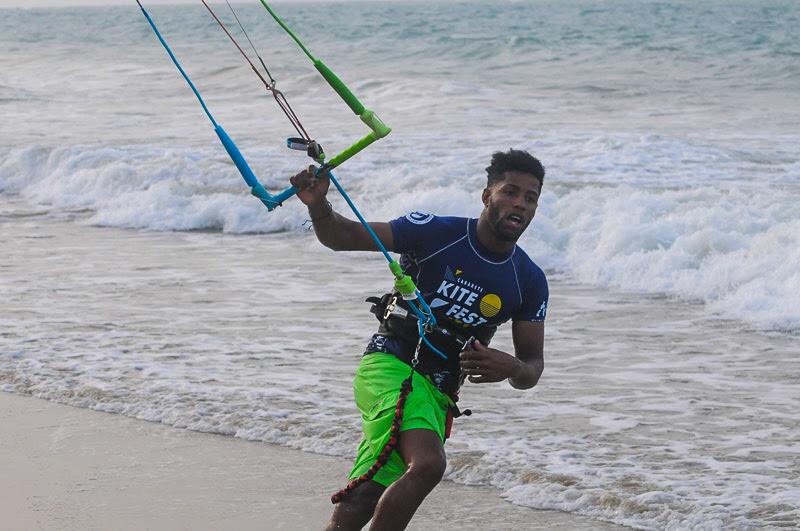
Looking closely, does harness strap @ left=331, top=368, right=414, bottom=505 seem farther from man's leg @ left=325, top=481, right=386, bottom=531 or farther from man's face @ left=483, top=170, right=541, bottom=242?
man's face @ left=483, top=170, right=541, bottom=242

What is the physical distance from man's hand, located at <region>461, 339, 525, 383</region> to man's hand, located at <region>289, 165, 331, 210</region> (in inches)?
23.9

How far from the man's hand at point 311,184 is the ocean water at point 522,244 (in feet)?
6.33

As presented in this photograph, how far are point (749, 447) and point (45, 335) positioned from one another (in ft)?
13.9

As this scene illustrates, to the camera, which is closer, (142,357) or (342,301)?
(142,357)

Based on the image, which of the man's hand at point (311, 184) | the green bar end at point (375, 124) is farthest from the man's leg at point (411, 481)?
the green bar end at point (375, 124)

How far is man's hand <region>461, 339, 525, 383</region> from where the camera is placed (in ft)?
11.9

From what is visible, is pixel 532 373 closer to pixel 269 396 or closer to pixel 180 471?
pixel 180 471

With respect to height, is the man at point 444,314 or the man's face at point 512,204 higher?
the man's face at point 512,204

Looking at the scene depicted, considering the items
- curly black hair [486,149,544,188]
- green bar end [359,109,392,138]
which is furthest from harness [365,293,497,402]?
green bar end [359,109,392,138]

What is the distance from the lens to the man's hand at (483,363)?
11.9ft

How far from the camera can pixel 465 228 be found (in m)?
3.98

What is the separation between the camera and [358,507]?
3688 mm

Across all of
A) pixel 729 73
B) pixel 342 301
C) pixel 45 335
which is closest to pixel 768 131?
pixel 729 73

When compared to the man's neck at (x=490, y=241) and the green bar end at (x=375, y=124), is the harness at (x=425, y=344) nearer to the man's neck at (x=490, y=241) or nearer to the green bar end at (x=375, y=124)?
the man's neck at (x=490, y=241)
